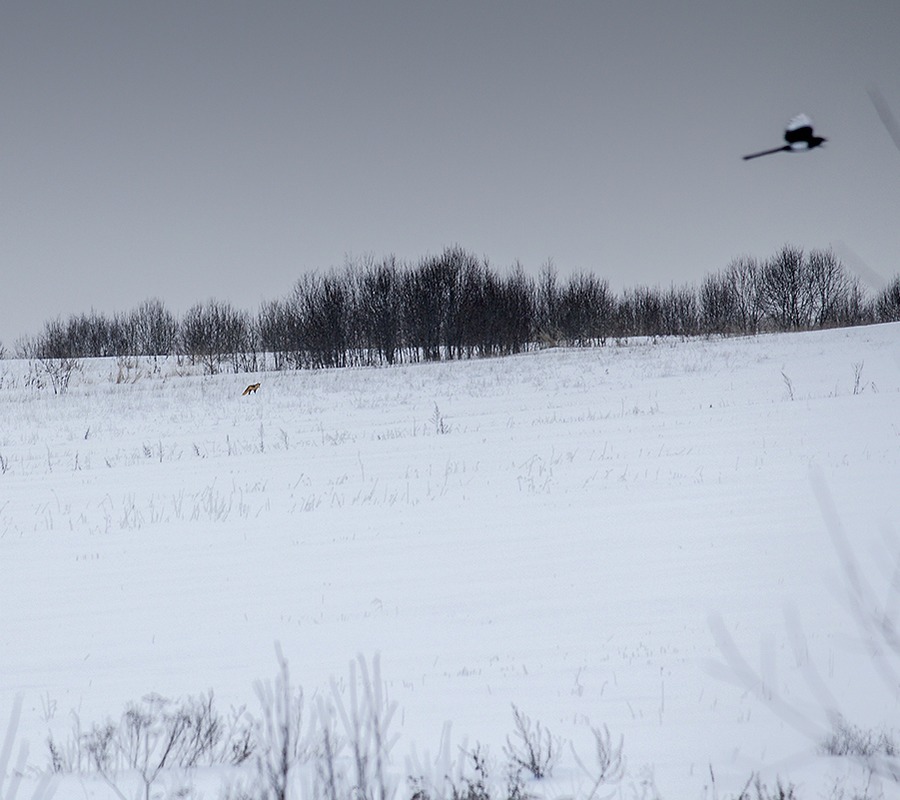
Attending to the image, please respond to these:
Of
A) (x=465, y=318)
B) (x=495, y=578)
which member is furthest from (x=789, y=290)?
(x=495, y=578)

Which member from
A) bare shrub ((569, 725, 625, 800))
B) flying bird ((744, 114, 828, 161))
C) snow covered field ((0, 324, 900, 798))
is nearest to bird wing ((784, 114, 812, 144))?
flying bird ((744, 114, 828, 161))

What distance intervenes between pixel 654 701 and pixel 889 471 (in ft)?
22.1

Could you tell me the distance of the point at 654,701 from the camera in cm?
431

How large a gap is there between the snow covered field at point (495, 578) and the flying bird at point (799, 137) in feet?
9.47

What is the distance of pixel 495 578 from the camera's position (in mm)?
6695

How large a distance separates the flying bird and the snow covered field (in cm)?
289

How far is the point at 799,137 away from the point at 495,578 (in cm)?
566

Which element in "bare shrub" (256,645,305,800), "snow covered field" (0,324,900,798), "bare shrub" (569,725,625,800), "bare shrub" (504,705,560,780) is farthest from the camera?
"snow covered field" (0,324,900,798)

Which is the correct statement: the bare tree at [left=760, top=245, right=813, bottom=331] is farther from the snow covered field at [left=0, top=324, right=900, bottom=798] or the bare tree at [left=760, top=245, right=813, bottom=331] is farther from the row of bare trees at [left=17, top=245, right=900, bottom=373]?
the snow covered field at [left=0, top=324, right=900, bottom=798]

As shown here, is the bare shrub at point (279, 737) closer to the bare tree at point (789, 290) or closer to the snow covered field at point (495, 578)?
the snow covered field at point (495, 578)

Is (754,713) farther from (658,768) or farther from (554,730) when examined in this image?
(554,730)

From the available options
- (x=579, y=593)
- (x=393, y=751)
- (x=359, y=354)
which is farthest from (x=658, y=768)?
(x=359, y=354)

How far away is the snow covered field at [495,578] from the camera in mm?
4262

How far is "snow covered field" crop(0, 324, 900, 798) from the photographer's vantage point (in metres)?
4.26
